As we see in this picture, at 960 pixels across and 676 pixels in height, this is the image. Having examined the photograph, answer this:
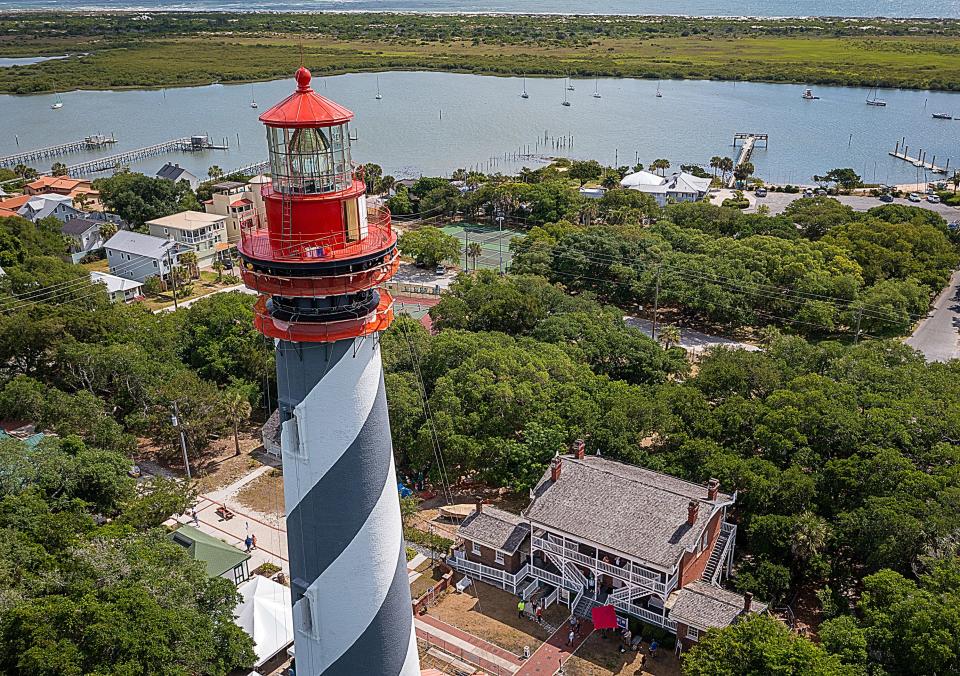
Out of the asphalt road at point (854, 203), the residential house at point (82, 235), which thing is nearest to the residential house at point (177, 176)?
the residential house at point (82, 235)

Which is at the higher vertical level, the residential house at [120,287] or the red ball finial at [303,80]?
the red ball finial at [303,80]

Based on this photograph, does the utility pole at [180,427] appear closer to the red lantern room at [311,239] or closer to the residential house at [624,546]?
the residential house at [624,546]

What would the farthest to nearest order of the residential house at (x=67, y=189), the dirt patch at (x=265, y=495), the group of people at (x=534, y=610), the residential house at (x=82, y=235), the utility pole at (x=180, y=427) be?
the residential house at (x=67, y=189), the residential house at (x=82, y=235), the utility pole at (x=180, y=427), the dirt patch at (x=265, y=495), the group of people at (x=534, y=610)

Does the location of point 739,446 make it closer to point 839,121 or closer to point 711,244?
point 711,244

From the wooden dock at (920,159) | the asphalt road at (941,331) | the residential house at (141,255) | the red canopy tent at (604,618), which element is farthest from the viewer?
the wooden dock at (920,159)

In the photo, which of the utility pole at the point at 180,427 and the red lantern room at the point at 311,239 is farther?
the utility pole at the point at 180,427

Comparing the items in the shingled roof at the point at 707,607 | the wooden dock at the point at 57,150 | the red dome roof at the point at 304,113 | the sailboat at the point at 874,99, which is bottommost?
the shingled roof at the point at 707,607

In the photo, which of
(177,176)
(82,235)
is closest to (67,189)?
(177,176)

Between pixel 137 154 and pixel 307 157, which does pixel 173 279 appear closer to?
pixel 307 157
